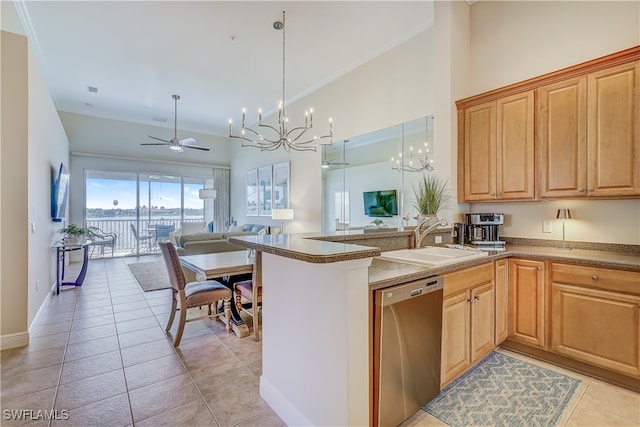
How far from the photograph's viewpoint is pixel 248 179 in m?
8.59

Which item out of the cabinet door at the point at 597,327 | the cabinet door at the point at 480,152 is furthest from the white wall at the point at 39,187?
the cabinet door at the point at 597,327

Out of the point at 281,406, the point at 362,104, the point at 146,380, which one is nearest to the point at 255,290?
the point at 146,380

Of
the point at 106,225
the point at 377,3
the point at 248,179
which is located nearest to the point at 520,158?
the point at 377,3

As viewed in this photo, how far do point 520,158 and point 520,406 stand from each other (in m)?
2.10

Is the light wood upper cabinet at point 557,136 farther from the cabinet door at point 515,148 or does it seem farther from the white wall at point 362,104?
the white wall at point 362,104

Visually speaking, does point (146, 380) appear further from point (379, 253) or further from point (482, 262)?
point (482, 262)

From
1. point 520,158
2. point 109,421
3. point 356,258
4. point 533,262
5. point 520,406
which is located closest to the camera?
point 356,258

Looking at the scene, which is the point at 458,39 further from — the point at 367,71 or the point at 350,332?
the point at 350,332

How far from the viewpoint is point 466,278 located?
2125mm

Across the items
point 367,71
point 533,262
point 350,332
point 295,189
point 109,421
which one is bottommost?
point 109,421

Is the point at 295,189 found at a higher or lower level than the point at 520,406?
higher

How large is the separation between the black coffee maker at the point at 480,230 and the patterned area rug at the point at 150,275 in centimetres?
451

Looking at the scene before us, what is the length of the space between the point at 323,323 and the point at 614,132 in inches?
107

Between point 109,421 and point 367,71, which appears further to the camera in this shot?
point 367,71
